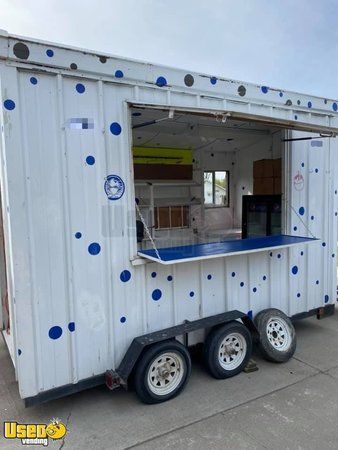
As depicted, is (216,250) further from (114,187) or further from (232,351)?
(114,187)

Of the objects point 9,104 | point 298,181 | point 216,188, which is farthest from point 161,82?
point 216,188

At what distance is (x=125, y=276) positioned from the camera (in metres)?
3.09

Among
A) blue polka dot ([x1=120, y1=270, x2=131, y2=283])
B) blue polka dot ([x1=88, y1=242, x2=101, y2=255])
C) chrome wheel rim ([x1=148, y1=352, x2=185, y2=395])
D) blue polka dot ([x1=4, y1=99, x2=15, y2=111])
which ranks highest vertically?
blue polka dot ([x1=4, y1=99, x2=15, y2=111])

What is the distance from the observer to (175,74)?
319 centimetres

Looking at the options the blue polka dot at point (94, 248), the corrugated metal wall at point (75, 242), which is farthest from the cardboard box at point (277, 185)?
the blue polka dot at point (94, 248)

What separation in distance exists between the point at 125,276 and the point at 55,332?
0.72m

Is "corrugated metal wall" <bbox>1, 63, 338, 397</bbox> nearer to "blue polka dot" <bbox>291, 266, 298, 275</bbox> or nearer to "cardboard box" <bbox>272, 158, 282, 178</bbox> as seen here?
"blue polka dot" <bbox>291, 266, 298, 275</bbox>

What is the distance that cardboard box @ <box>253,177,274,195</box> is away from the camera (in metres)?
5.34

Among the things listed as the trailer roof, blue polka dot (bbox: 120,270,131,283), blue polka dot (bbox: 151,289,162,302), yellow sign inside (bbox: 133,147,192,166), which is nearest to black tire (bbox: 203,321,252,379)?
blue polka dot (bbox: 151,289,162,302)

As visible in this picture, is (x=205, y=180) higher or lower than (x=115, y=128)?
lower

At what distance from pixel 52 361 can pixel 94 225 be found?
3.68 ft

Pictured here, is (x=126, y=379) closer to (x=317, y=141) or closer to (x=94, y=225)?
(x=94, y=225)

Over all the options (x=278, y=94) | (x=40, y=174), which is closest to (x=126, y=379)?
(x=40, y=174)

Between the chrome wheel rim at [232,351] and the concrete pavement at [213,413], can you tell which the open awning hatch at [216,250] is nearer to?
the chrome wheel rim at [232,351]
